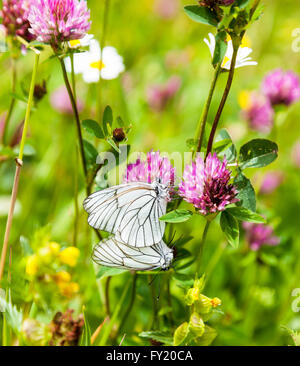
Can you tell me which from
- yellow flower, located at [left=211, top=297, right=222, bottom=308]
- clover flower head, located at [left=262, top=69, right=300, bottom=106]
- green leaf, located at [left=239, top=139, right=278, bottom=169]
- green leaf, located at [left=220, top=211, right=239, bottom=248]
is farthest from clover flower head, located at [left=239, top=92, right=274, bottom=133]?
yellow flower, located at [left=211, top=297, right=222, bottom=308]

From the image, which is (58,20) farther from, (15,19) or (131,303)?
(131,303)

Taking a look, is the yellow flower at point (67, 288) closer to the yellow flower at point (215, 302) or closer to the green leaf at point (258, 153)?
the yellow flower at point (215, 302)

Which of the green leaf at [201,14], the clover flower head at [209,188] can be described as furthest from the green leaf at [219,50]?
the clover flower head at [209,188]

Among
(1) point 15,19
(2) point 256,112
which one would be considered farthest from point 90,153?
(2) point 256,112

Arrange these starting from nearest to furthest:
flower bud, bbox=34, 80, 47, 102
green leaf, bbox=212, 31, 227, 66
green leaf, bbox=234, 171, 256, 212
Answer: green leaf, bbox=212, 31, 227, 66
green leaf, bbox=234, 171, 256, 212
flower bud, bbox=34, 80, 47, 102

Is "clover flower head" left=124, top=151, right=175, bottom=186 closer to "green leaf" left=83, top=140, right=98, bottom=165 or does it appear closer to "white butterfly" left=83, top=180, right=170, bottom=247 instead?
"white butterfly" left=83, top=180, right=170, bottom=247

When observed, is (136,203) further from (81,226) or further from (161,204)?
(81,226)
